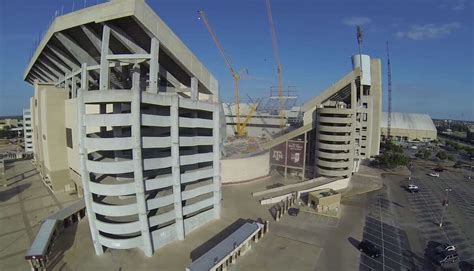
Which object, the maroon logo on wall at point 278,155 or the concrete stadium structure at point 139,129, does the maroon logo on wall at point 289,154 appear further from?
the concrete stadium structure at point 139,129

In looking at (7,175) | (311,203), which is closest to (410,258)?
(311,203)

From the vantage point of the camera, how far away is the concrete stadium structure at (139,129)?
32.4m

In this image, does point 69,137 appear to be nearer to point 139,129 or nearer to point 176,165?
point 176,165

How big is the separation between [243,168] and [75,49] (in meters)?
46.2

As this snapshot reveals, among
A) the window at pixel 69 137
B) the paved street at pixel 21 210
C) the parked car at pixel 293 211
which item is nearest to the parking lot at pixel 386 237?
the parked car at pixel 293 211

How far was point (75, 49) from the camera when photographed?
152 ft

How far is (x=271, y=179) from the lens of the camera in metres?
76.1

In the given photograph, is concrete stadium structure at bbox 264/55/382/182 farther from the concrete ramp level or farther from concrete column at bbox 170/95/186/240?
concrete column at bbox 170/95/186/240

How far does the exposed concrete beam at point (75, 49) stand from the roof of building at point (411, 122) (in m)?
178

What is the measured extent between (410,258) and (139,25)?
49.4 metres

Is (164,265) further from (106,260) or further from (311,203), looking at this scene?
(311,203)

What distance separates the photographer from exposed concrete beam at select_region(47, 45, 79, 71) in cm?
5213

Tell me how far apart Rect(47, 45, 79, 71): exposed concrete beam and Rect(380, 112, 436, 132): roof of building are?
178 m

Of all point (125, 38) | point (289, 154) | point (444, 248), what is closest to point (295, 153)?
point (289, 154)
